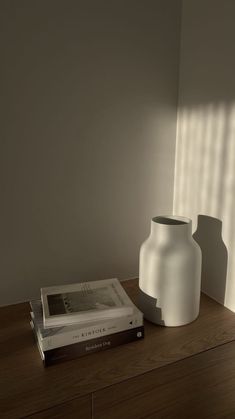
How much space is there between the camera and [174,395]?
2.33 ft

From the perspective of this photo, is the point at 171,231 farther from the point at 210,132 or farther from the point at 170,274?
the point at 210,132

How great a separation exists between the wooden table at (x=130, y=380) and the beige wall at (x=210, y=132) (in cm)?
25

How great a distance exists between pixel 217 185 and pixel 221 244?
0.18 meters

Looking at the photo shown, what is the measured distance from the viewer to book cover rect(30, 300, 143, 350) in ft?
2.50

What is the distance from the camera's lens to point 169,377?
74cm

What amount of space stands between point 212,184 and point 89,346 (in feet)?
1.99

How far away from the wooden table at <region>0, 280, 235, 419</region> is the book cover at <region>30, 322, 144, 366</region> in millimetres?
14

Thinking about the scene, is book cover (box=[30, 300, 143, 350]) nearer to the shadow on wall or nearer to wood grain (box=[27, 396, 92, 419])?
wood grain (box=[27, 396, 92, 419])

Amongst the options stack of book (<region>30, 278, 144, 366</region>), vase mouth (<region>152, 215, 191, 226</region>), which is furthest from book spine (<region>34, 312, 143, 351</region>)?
vase mouth (<region>152, 215, 191, 226</region>)

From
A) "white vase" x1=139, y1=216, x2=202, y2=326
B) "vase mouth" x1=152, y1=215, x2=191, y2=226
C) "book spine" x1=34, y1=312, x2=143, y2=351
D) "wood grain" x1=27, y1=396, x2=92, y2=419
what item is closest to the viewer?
"wood grain" x1=27, y1=396, x2=92, y2=419

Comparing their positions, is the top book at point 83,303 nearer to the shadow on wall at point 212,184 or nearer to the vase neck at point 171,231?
the vase neck at point 171,231

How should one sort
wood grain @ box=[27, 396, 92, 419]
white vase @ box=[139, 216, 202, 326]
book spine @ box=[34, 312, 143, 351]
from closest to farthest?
wood grain @ box=[27, 396, 92, 419] → book spine @ box=[34, 312, 143, 351] → white vase @ box=[139, 216, 202, 326]

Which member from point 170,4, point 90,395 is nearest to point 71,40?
point 170,4

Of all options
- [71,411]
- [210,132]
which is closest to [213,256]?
[210,132]
